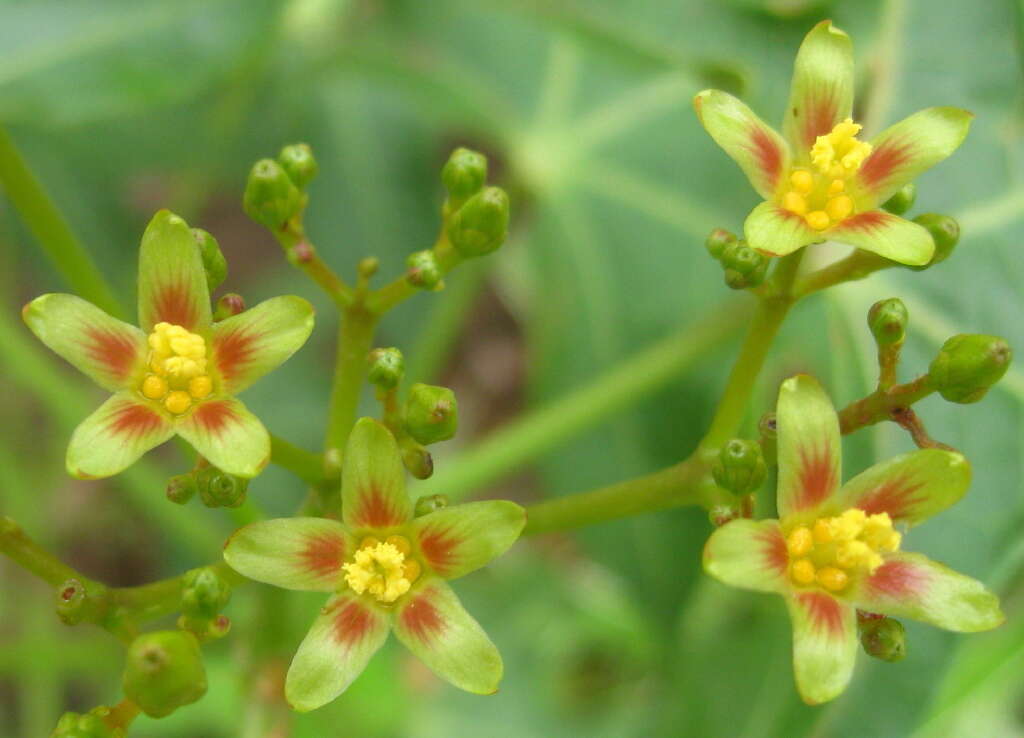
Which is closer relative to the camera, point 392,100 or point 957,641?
point 957,641

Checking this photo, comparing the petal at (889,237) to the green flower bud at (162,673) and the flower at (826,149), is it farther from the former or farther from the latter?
the green flower bud at (162,673)

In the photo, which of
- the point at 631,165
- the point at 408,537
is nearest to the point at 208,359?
the point at 408,537

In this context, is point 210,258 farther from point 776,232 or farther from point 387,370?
point 776,232

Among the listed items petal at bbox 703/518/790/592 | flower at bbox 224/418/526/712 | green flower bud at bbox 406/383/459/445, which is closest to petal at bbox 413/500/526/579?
flower at bbox 224/418/526/712

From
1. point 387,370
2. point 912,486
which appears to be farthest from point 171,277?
point 912,486

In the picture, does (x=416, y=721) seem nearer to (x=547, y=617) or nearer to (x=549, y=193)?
(x=547, y=617)
